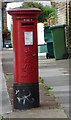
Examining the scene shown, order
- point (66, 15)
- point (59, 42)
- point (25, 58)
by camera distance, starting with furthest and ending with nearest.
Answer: point (66, 15)
point (59, 42)
point (25, 58)

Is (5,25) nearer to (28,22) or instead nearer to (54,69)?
(54,69)

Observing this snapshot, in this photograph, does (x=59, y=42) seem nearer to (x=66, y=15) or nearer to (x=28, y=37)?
(x=66, y=15)

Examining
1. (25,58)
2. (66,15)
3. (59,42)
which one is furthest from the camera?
(66,15)

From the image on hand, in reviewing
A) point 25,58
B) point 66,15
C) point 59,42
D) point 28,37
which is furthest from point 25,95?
point 66,15

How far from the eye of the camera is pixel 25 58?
650 cm

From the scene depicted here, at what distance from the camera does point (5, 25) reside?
4772cm

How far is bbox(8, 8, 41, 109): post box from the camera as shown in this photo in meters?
6.48

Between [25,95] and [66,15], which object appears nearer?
[25,95]

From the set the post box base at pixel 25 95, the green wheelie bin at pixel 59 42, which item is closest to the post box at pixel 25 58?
the post box base at pixel 25 95

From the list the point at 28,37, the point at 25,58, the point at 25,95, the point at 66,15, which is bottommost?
the point at 25,95

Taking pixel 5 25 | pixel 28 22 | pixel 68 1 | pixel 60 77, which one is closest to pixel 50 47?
pixel 68 1

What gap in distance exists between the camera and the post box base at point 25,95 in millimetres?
6551

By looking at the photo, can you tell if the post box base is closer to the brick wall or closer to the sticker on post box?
the sticker on post box

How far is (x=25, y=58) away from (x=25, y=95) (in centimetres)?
68
